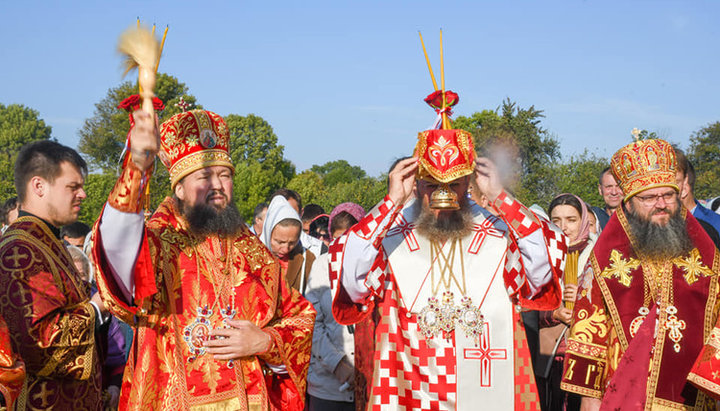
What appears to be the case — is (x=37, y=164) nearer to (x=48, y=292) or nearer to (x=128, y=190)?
(x=48, y=292)

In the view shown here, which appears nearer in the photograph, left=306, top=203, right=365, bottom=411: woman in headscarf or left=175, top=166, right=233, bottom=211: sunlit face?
left=175, top=166, right=233, bottom=211: sunlit face

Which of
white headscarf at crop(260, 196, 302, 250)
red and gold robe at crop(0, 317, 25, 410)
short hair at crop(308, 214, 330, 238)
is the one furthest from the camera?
short hair at crop(308, 214, 330, 238)

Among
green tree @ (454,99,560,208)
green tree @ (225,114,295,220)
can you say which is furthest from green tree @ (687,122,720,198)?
green tree @ (225,114,295,220)

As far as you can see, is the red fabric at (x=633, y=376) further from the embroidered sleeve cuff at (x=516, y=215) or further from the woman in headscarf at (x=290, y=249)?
the woman in headscarf at (x=290, y=249)

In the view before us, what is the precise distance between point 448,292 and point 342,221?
3295 millimetres

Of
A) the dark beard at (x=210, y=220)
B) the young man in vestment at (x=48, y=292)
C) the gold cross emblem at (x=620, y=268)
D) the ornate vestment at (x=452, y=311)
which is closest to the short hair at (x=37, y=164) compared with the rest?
the young man in vestment at (x=48, y=292)

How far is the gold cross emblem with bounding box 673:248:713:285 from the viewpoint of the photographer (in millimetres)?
4418

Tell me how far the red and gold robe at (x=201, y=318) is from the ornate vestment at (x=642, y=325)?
1781mm

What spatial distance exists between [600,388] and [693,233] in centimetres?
114

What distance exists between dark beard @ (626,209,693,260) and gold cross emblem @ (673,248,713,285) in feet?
0.11

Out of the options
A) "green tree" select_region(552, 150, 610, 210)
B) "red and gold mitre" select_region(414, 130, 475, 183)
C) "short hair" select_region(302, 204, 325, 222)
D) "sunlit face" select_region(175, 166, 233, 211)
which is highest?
"green tree" select_region(552, 150, 610, 210)

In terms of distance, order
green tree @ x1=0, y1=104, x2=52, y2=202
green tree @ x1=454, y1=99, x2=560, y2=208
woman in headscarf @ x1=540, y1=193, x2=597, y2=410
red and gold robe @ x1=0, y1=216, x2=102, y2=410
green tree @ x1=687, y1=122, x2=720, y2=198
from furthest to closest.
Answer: green tree @ x1=0, y1=104, x2=52, y2=202 → green tree @ x1=687, y1=122, x2=720, y2=198 → green tree @ x1=454, y1=99, x2=560, y2=208 → woman in headscarf @ x1=540, y1=193, x2=597, y2=410 → red and gold robe @ x1=0, y1=216, x2=102, y2=410

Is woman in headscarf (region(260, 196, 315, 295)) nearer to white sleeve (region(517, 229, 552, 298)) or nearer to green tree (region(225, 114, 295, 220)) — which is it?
white sleeve (region(517, 229, 552, 298))

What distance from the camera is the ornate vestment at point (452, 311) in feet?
13.8
